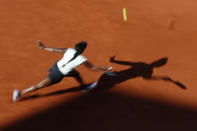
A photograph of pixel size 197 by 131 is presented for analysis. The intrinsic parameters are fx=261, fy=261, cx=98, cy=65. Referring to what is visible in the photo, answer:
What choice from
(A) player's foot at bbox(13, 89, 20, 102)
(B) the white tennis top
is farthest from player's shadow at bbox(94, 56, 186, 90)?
(A) player's foot at bbox(13, 89, 20, 102)

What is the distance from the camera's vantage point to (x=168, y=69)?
24.2 ft

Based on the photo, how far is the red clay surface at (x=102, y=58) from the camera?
5641 mm

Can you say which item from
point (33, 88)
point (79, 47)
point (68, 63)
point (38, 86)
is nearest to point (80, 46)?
point (79, 47)

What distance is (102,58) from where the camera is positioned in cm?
728

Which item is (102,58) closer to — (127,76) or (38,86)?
(127,76)

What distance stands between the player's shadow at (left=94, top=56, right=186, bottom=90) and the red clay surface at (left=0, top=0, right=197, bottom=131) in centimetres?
13

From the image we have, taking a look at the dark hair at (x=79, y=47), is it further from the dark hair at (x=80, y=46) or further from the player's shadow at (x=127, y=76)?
the player's shadow at (x=127, y=76)

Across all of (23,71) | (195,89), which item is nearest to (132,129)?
(195,89)

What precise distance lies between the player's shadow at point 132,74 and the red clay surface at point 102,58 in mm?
128

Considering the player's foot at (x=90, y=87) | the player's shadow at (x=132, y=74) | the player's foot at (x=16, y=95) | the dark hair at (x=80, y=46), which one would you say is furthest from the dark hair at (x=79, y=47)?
the player's foot at (x=16, y=95)

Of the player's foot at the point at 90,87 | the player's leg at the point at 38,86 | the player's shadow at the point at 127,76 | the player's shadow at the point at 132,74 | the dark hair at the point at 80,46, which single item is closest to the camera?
the dark hair at the point at 80,46

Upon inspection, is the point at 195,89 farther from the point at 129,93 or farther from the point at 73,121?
the point at 73,121

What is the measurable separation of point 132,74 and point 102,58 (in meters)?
0.96

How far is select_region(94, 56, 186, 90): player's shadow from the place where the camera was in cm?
658
